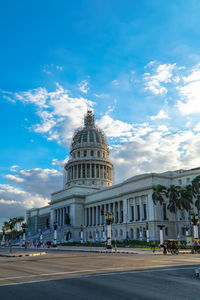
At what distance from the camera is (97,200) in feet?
308

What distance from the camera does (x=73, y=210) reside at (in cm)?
9975

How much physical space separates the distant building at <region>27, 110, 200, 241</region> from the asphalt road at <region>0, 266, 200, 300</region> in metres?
37.5

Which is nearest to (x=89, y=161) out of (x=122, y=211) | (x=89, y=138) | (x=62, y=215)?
(x=89, y=138)

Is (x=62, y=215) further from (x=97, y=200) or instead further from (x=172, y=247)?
(x=172, y=247)

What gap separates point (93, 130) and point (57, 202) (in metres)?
36.8

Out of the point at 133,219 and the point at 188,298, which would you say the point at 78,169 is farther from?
the point at 188,298

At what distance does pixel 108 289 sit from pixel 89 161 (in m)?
106

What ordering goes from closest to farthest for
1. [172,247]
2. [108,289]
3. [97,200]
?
1. [108,289]
2. [172,247]
3. [97,200]

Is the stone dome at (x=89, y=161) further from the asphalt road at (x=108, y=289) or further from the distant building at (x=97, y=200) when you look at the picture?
the asphalt road at (x=108, y=289)

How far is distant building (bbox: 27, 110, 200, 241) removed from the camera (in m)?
72.8

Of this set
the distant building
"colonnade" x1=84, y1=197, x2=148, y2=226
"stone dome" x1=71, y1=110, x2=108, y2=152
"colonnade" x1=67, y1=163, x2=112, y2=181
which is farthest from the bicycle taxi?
"stone dome" x1=71, y1=110, x2=108, y2=152

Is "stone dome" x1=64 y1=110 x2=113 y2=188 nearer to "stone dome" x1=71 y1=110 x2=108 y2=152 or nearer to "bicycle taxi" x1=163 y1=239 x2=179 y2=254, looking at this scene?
"stone dome" x1=71 y1=110 x2=108 y2=152

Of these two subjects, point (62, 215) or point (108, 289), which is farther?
point (62, 215)

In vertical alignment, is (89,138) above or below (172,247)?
above
